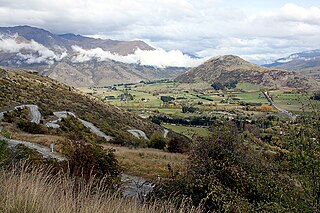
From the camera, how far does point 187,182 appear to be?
7.93 metres

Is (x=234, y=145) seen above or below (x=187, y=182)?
above

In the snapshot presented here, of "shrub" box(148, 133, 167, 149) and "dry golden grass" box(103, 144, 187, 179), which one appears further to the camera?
"shrub" box(148, 133, 167, 149)

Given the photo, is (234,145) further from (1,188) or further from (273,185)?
(1,188)

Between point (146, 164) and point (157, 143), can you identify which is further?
point (157, 143)

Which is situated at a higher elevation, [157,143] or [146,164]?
[146,164]

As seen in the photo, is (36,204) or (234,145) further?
(234,145)

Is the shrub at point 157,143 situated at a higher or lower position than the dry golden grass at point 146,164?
lower

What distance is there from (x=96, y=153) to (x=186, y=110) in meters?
136

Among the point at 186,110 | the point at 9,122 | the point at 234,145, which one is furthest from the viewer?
the point at 186,110

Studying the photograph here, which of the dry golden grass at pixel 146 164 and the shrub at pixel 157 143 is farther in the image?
the shrub at pixel 157 143

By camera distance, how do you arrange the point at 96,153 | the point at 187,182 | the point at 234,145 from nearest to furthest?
the point at 187,182 < the point at 234,145 < the point at 96,153

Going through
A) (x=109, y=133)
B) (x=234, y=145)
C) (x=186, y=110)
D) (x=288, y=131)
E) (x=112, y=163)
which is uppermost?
(x=288, y=131)

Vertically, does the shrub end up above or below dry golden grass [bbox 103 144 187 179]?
below

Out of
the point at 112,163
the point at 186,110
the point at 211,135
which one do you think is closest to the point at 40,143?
the point at 112,163
